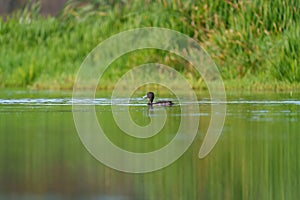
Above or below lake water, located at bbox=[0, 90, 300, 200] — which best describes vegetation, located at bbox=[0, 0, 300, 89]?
above

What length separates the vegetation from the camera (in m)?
16.2

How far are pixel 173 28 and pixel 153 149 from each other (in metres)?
8.29

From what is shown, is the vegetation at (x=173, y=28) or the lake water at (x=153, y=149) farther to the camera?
the vegetation at (x=173, y=28)

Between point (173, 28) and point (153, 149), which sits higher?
point (173, 28)

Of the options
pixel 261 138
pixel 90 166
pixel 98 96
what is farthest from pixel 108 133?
pixel 98 96

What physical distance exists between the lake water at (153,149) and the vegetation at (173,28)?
296cm

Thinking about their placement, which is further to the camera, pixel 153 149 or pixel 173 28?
pixel 173 28

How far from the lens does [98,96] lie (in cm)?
1527

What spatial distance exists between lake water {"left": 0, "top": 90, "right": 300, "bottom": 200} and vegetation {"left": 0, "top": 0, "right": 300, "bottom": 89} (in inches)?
117

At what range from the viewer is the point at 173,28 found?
17344 mm

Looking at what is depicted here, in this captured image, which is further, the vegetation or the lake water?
the vegetation

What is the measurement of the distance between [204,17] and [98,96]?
2912 millimetres

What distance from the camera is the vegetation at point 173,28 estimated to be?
53.0 ft

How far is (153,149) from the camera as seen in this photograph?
9.21m
